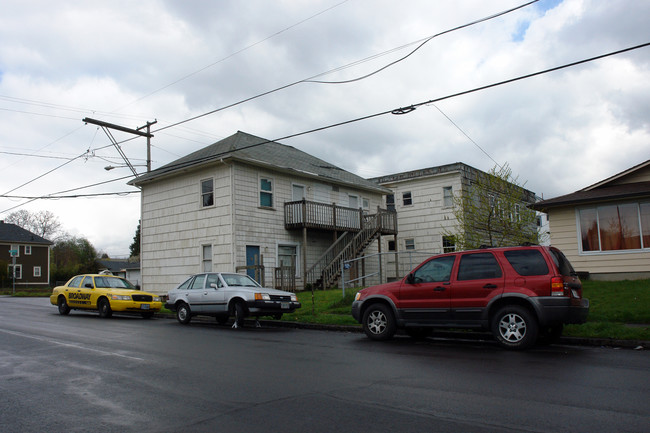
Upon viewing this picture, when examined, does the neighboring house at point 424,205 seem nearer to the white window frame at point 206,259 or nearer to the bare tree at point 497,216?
the bare tree at point 497,216

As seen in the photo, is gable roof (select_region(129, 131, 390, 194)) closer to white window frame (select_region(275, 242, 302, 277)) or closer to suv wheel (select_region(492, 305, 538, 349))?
white window frame (select_region(275, 242, 302, 277))

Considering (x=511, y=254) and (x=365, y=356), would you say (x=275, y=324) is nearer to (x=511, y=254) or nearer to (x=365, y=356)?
(x=365, y=356)

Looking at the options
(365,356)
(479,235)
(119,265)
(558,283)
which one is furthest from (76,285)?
(119,265)

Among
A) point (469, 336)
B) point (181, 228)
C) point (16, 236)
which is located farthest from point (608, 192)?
point (16, 236)

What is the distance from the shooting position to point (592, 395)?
574 cm

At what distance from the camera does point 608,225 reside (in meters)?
17.7

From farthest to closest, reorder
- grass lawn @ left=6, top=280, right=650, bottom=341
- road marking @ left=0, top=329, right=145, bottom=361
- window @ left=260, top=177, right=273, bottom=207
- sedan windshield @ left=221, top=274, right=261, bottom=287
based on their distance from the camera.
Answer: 1. window @ left=260, top=177, right=273, bottom=207
2. sedan windshield @ left=221, top=274, right=261, bottom=287
3. grass lawn @ left=6, top=280, right=650, bottom=341
4. road marking @ left=0, top=329, right=145, bottom=361

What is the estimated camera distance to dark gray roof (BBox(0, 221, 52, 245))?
6031 centimetres

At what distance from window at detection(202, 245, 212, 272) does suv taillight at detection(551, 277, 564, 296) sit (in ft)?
54.9

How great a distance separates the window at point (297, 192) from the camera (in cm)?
2531

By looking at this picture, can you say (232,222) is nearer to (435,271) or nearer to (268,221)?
(268,221)

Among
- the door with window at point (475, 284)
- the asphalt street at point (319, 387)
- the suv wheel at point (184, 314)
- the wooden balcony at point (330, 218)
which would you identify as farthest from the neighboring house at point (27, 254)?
the door with window at point (475, 284)

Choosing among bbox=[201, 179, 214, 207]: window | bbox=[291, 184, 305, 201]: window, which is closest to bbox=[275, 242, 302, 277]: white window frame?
bbox=[291, 184, 305, 201]: window

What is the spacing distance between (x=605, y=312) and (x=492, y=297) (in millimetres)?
3954
